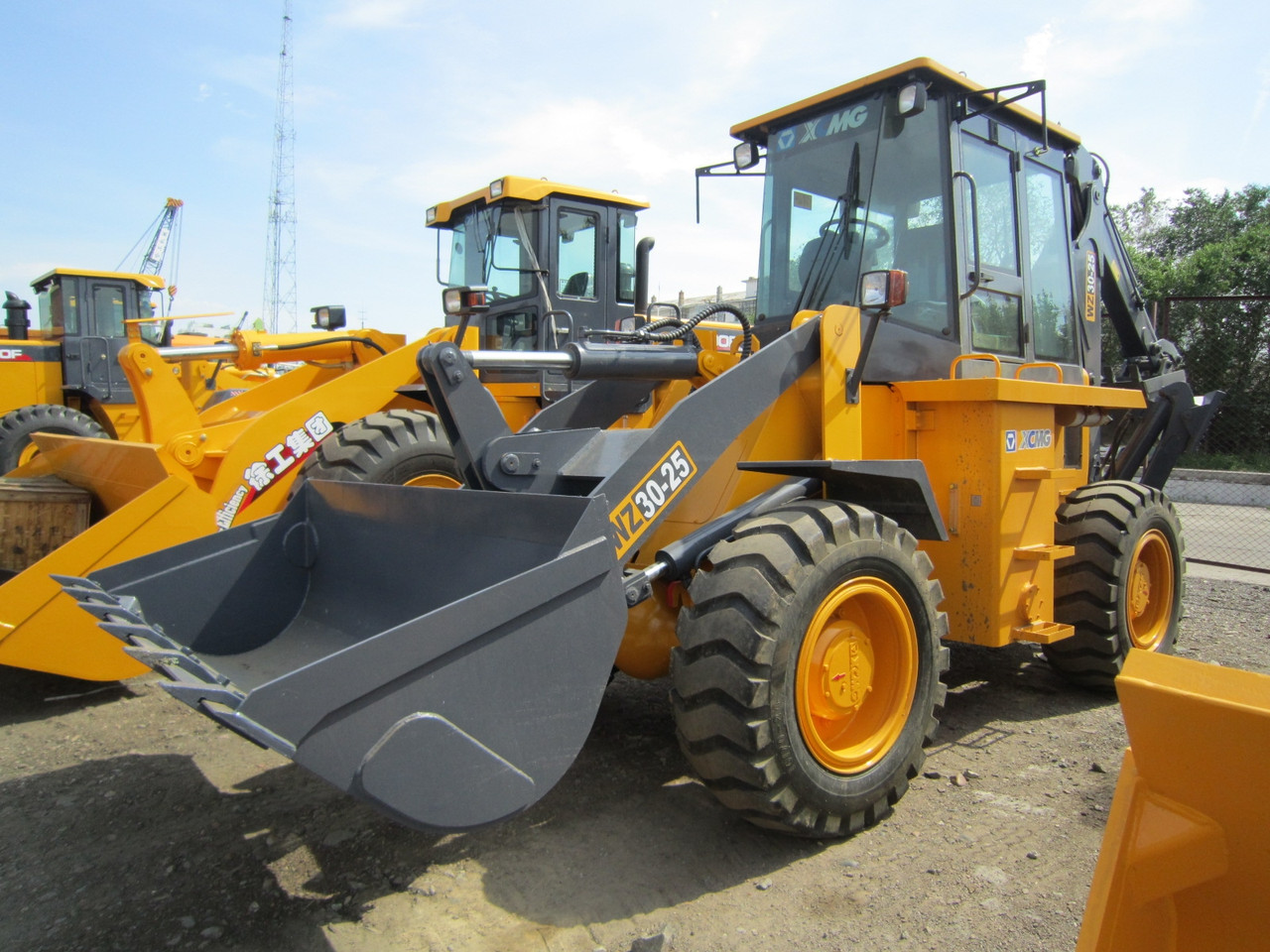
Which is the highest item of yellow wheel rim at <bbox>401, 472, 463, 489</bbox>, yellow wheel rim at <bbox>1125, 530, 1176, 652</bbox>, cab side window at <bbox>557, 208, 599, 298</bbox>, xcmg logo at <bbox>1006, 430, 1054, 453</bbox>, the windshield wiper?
cab side window at <bbox>557, 208, 599, 298</bbox>

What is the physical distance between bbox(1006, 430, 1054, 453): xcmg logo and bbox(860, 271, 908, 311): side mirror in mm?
1092

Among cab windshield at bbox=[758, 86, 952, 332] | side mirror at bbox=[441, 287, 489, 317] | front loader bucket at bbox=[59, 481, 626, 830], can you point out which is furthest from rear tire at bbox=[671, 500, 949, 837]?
side mirror at bbox=[441, 287, 489, 317]

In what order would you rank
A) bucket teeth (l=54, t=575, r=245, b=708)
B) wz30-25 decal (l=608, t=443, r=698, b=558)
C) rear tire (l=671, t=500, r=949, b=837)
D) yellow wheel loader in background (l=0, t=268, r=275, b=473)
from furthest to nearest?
yellow wheel loader in background (l=0, t=268, r=275, b=473) → wz30-25 decal (l=608, t=443, r=698, b=558) → rear tire (l=671, t=500, r=949, b=837) → bucket teeth (l=54, t=575, r=245, b=708)

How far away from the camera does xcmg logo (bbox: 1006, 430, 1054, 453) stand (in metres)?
4.04

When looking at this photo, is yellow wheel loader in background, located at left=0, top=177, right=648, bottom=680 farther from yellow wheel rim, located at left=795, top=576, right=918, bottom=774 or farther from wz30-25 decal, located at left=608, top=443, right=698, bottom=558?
yellow wheel rim, located at left=795, top=576, right=918, bottom=774

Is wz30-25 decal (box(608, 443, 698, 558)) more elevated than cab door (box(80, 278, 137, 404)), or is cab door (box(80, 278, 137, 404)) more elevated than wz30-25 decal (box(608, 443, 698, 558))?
cab door (box(80, 278, 137, 404))

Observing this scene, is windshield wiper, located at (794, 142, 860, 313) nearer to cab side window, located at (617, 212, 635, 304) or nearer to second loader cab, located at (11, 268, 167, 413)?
cab side window, located at (617, 212, 635, 304)

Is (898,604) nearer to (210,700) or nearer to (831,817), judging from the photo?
(831,817)

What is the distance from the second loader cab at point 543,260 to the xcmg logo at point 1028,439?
3620 mm

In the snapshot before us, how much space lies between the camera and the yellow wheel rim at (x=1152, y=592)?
16.0ft

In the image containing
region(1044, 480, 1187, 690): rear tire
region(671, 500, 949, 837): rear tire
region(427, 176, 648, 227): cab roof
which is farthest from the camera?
region(427, 176, 648, 227): cab roof

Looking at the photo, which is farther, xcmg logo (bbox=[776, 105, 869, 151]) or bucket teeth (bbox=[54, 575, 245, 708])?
xcmg logo (bbox=[776, 105, 869, 151])

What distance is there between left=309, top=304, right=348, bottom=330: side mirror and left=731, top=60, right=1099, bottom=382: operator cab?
3477mm

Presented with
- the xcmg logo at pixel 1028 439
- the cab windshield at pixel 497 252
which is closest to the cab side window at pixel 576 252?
the cab windshield at pixel 497 252
